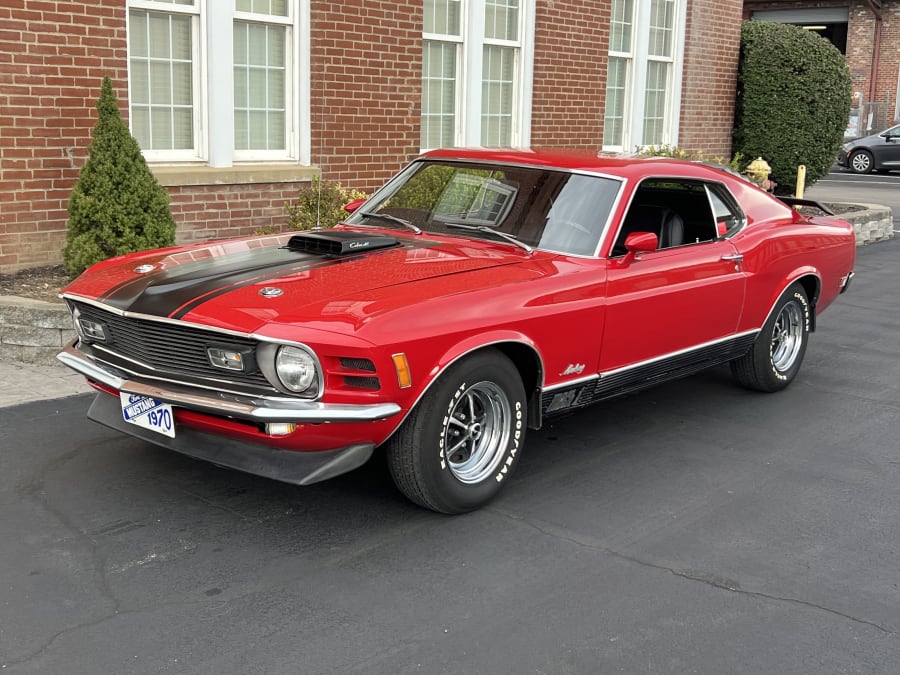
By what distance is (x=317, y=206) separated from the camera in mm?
9570

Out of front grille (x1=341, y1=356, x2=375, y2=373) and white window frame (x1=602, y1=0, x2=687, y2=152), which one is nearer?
front grille (x1=341, y1=356, x2=375, y2=373)

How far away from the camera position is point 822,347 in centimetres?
851

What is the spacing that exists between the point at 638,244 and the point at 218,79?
17.9ft

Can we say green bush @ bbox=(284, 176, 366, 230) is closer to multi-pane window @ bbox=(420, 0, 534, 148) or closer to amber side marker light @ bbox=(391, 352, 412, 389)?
multi-pane window @ bbox=(420, 0, 534, 148)

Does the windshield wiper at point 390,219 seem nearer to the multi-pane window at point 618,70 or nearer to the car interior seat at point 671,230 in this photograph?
the car interior seat at point 671,230

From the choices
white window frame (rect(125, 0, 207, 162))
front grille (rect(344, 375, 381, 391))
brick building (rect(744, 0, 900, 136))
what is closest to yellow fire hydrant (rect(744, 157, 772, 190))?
white window frame (rect(125, 0, 207, 162))

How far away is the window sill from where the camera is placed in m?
9.24

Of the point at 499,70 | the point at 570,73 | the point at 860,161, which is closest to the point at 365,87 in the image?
the point at 499,70

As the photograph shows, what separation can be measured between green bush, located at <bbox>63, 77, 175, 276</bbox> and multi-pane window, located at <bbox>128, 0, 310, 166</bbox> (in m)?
1.25

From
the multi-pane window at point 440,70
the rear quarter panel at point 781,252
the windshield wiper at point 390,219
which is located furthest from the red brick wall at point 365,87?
the rear quarter panel at point 781,252

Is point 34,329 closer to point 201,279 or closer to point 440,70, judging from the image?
point 201,279

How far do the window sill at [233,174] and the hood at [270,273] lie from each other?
3661 mm

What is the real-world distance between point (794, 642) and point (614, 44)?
12.0 metres

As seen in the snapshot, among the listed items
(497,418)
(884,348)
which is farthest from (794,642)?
(884,348)
